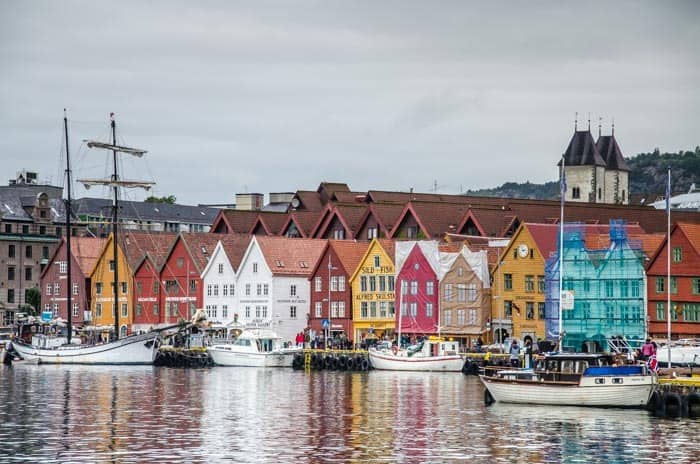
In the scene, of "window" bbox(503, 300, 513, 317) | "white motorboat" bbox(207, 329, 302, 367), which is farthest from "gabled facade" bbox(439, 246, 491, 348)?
"white motorboat" bbox(207, 329, 302, 367)

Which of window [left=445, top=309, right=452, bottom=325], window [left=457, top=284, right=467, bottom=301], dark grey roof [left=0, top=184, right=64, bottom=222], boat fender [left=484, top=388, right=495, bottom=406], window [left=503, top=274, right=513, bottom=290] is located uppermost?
dark grey roof [left=0, top=184, right=64, bottom=222]

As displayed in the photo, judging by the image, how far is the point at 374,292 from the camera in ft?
455

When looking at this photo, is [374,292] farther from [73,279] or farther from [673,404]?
[673,404]

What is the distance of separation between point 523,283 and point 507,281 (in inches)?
77.8

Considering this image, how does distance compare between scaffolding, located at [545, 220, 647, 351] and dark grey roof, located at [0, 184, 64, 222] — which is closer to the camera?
scaffolding, located at [545, 220, 647, 351]

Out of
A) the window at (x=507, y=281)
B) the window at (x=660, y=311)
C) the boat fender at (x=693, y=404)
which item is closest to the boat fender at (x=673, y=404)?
the boat fender at (x=693, y=404)

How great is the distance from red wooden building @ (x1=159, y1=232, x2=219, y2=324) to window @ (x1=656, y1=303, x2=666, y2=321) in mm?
55762

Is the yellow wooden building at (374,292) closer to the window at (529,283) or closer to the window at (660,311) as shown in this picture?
the window at (529,283)

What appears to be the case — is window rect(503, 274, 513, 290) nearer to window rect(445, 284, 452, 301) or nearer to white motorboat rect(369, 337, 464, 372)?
window rect(445, 284, 452, 301)

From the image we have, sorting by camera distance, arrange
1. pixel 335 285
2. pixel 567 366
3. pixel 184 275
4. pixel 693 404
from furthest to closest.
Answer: pixel 184 275, pixel 335 285, pixel 567 366, pixel 693 404

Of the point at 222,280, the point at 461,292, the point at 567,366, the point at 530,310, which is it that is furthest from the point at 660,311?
the point at 222,280

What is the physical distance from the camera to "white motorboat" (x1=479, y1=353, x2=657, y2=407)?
245ft

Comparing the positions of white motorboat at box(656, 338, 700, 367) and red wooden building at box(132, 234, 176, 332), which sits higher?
red wooden building at box(132, 234, 176, 332)

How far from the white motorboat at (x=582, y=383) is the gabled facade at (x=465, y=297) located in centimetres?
4858
